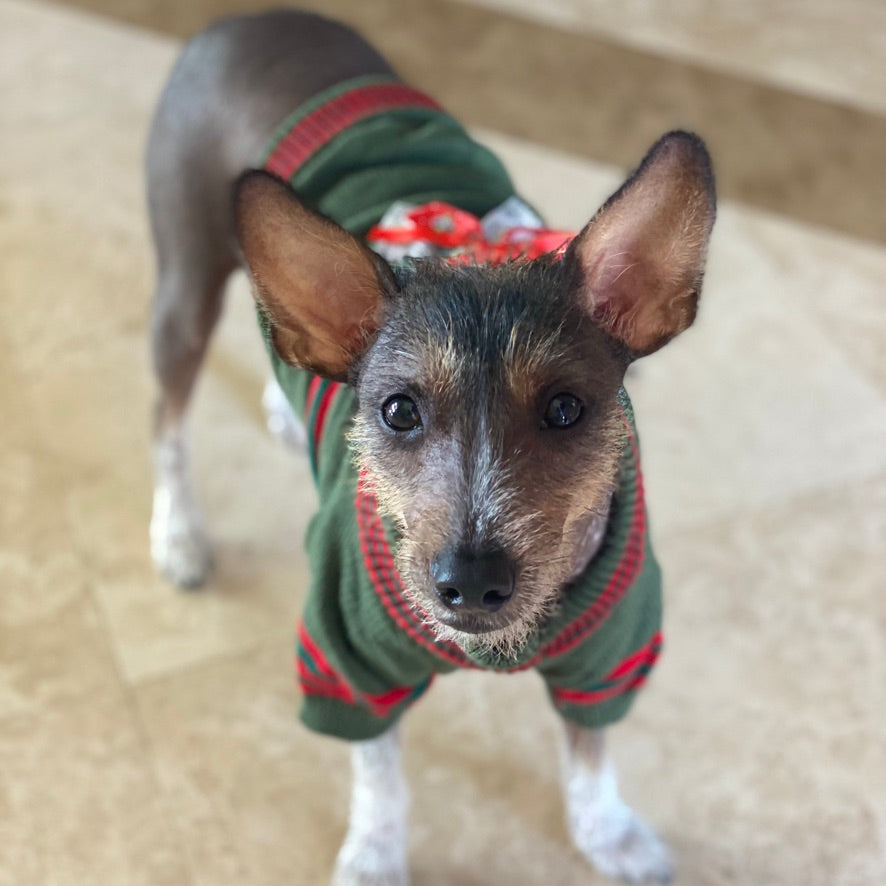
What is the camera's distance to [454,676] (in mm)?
1893

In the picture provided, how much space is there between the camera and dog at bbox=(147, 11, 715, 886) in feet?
3.43

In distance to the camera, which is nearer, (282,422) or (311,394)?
(311,394)

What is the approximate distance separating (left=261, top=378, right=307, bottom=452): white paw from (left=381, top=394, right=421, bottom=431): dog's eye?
3.56ft

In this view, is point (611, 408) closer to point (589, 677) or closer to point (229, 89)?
point (589, 677)

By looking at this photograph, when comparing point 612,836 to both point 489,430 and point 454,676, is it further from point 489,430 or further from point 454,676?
point 489,430

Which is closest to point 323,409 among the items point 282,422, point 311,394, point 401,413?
point 311,394

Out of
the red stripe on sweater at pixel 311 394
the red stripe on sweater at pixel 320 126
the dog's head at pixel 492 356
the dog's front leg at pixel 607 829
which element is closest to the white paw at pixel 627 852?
the dog's front leg at pixel 607 829

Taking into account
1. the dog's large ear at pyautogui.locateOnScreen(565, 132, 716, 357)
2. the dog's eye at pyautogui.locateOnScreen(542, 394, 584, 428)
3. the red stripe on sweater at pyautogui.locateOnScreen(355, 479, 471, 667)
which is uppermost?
the dog's large ear at pyautogui.locateOnScreen(565, 132, 716, 357)

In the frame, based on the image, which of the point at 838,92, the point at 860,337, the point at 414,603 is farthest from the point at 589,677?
the point at 838,92

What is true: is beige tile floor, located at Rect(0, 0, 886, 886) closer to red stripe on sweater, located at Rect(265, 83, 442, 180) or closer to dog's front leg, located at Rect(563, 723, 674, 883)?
dog's front leg, located at Rect(563, 723, 674, 883)

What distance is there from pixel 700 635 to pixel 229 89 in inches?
48.1

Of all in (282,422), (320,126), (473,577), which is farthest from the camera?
(282,422)

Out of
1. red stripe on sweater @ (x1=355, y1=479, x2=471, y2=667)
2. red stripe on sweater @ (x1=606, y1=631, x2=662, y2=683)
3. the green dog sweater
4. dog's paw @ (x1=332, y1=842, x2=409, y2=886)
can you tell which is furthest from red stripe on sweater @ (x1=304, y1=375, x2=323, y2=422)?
dog's paw @ (x1=332, y1=842, x2=409, y2=886)

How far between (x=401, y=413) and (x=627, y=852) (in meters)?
0.92
